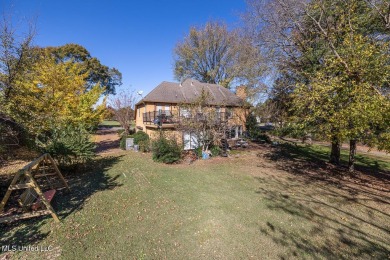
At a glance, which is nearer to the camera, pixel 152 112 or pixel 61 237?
pixel 61 237

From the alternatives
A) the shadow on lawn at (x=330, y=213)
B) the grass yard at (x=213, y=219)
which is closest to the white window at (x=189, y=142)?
the grass yard at (x=213, y=219)

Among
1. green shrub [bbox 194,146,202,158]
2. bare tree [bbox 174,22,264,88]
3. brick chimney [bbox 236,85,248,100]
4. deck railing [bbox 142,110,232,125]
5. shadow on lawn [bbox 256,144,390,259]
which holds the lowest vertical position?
shadow on lawn [bbox 256,144,390,259]

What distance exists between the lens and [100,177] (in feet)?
30.9

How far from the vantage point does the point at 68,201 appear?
22.0 ft

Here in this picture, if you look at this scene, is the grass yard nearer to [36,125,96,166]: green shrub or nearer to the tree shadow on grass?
the tree shadow on grass

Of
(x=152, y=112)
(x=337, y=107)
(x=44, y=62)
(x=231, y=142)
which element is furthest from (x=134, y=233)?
(x=231, y=142)

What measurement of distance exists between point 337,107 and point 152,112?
13.9 m

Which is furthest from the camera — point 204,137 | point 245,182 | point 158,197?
point 204,137

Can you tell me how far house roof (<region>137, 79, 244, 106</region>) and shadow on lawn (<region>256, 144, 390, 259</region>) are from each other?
31.7 ft

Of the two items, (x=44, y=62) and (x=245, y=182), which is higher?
(x=44, y=62)

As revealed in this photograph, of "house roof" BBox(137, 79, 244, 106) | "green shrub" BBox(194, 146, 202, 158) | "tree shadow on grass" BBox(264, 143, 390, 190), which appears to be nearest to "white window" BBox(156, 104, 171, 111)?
"house roof" BBox(137, 79, 244, 106)

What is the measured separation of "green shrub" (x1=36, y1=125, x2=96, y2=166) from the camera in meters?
8.80

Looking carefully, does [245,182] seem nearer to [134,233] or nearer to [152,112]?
[134,233]

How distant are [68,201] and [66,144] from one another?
348cm
